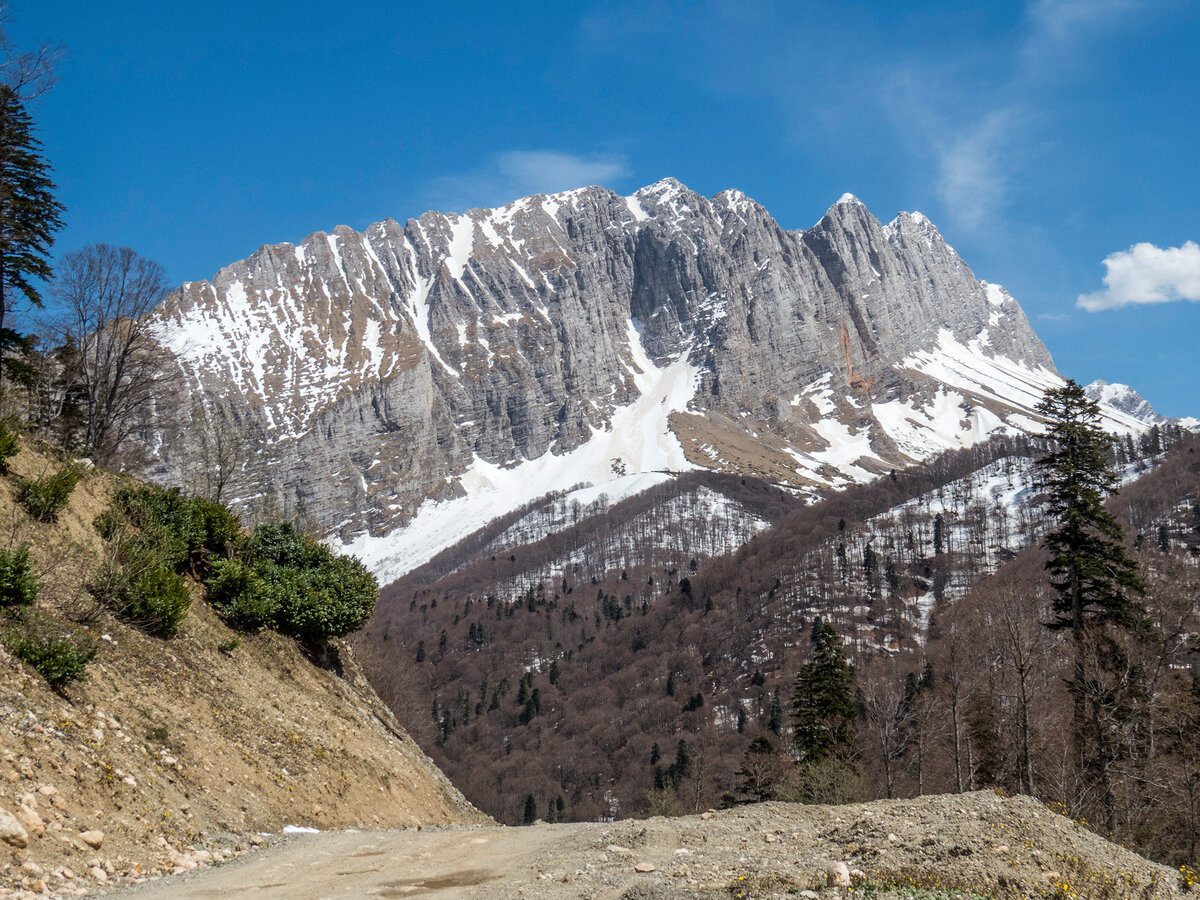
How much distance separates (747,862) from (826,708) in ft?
127

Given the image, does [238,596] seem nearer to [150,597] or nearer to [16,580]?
[150,597]

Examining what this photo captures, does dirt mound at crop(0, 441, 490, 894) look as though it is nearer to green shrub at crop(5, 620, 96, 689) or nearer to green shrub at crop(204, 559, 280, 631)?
green shrub at crop(5, 620, 96, 689)

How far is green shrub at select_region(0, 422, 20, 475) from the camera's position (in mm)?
16547

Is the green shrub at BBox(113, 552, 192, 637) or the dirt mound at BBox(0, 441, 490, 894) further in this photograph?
the green shrub at BBox(113, 552, 192, 637)

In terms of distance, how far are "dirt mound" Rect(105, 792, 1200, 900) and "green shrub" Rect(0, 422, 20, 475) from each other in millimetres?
10789

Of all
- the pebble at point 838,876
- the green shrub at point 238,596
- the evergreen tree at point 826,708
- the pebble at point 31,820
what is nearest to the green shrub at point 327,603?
the green shrub at point 238,596

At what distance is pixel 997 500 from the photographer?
190 meters

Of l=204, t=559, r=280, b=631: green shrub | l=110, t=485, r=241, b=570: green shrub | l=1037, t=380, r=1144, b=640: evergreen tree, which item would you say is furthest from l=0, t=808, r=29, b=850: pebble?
l=1037, t=380, r=1144, b=640: evergreen tree

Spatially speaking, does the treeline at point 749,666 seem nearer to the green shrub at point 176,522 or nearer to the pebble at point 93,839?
the green shrub at point 176,522

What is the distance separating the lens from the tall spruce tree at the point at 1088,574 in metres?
26.5

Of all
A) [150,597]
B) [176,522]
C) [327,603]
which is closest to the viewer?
[150,597]

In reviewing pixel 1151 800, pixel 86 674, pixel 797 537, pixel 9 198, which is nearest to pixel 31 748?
pixel 86 674

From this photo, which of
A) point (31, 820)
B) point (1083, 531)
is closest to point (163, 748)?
point (31, 820)

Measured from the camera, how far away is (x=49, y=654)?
12.0m
